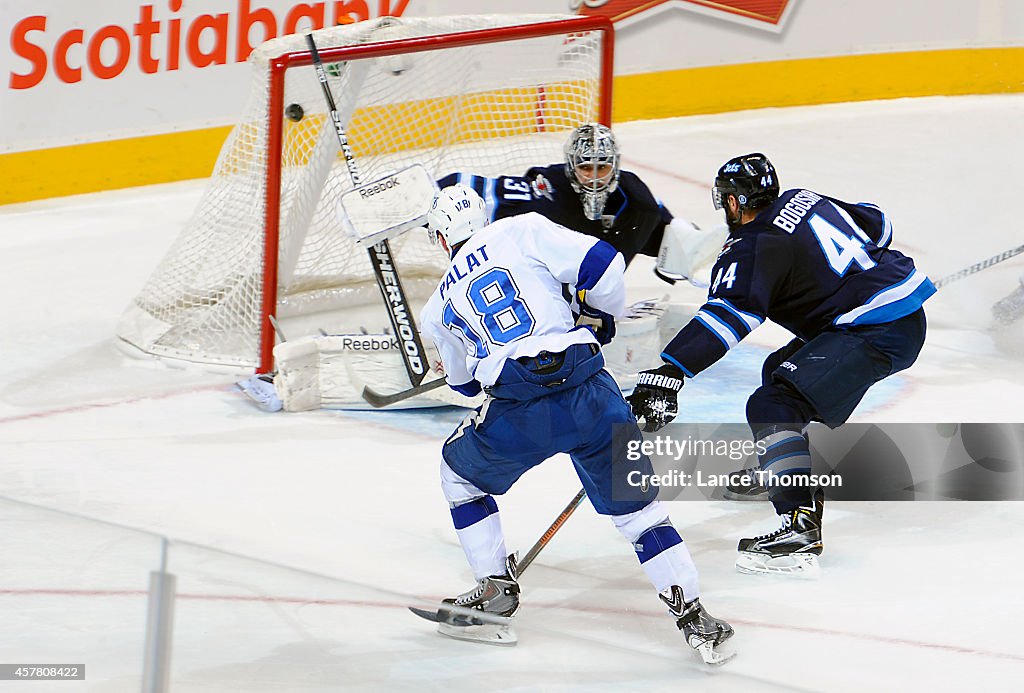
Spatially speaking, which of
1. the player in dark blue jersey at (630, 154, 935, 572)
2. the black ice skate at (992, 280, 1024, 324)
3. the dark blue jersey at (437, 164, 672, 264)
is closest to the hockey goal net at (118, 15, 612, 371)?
the dark blue jersey at (437, 164, 672, 264)

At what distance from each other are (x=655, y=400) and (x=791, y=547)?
0.52 m

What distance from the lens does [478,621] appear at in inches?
106

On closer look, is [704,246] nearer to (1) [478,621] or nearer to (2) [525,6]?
(1) [478,621]

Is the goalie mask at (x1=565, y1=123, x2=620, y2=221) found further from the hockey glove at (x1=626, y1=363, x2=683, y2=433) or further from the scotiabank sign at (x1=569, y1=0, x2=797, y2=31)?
the scotiabank sign at (x1=569, y1=0, x2=797, y2=31)

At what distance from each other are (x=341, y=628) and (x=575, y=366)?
0.75 metres

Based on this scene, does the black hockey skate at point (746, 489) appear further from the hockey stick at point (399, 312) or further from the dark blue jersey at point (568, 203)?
the hockey stick at point (399, 312)

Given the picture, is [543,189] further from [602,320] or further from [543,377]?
[543,377]

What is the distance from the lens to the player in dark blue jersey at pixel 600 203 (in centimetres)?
411

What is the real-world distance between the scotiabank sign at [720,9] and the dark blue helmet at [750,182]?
14.0ft

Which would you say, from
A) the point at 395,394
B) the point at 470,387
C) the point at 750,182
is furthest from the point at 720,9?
the point at 470,387

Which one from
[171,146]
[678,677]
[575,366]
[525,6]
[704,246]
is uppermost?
[525,6]

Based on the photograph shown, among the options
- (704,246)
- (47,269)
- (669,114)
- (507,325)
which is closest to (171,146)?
(47,269)

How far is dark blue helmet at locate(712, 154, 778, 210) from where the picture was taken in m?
3.39

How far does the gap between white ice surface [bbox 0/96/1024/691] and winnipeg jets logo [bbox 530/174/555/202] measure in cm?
73
